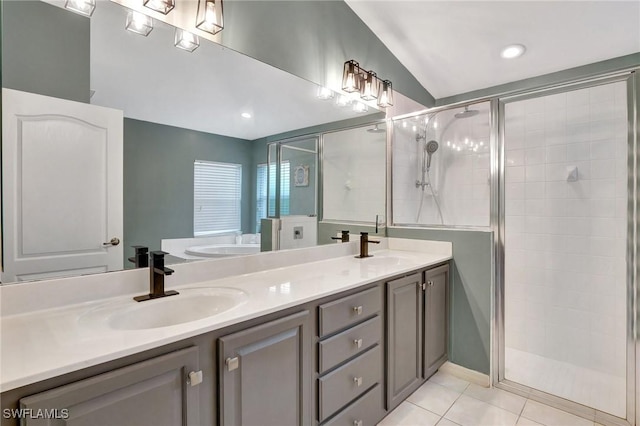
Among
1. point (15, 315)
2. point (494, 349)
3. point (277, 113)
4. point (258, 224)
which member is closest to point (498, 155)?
point (494, 349)

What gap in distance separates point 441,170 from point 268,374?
7.73 feet

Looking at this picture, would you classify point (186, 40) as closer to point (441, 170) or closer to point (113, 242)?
point (113, 242)

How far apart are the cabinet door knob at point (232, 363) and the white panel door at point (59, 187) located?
2.09ft

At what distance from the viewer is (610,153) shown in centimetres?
246

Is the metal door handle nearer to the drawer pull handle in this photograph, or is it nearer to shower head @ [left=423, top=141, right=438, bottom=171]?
the drawer pull handle

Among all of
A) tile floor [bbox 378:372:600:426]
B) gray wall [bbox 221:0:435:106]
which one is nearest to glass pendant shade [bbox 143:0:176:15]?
gray wall [bbox 221:0:435:106]

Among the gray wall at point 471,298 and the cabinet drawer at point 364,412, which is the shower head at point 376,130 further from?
the cabinet drawer at point 364,412

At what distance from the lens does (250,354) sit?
1.11 meters

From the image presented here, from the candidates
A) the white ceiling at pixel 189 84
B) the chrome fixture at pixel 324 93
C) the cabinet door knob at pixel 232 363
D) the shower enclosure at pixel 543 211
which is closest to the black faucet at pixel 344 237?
the shower enclosure at pixel 543 211

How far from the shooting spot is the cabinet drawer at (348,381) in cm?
141

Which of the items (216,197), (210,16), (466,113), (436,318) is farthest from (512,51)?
(216,197)

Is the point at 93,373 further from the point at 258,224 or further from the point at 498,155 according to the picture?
the point at 498,155

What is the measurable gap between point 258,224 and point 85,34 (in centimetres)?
109

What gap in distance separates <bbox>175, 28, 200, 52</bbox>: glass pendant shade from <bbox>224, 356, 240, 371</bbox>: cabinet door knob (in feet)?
4.44
